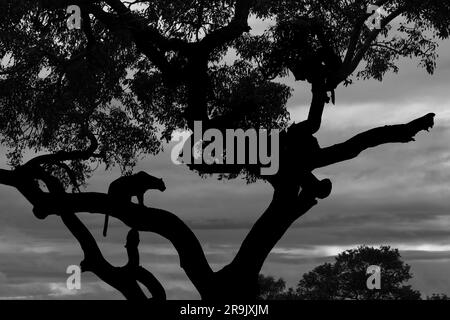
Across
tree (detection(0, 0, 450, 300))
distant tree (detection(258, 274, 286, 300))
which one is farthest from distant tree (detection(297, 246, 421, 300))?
tree (detection(0, 0, 450, 300))

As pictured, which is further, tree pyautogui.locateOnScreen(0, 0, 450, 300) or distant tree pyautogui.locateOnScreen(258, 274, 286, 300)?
distant tree pyautogui.locateOnScreen(258, 274, 286, 300)

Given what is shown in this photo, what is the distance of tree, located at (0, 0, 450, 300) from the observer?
2012 cm

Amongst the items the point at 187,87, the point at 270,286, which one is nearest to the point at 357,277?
the point at 270,286

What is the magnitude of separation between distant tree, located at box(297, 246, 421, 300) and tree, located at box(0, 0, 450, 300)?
95.7 ft

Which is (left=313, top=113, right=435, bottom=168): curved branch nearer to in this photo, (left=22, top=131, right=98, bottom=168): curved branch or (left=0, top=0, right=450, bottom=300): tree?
(left=0, top=0, right=450, bottom=300): tree

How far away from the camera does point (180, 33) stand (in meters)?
21.5

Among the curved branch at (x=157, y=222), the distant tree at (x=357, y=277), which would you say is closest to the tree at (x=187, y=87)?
the curved branch at (x=157, y=222)

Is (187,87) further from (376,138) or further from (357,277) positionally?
(357,277)

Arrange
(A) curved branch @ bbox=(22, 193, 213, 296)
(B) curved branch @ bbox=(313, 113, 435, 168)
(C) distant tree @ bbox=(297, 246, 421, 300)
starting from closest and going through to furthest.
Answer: (A) curved branch @ bbox=(22, 193, 213, 296)
(B) curved branch @ bbox=(313, 113, 435, 168)
(C) distant tree @ bbox=(297, 246, 421, 300)

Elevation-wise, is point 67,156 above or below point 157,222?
above

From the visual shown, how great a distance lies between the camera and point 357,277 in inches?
2047

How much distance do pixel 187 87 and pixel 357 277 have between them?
32435 mm

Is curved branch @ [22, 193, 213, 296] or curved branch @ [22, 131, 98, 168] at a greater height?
curved branch @ [22, 131, 98, 168]
